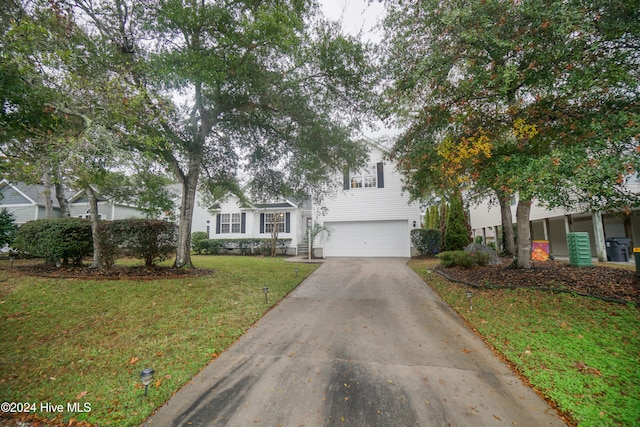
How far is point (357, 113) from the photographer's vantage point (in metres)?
8.32

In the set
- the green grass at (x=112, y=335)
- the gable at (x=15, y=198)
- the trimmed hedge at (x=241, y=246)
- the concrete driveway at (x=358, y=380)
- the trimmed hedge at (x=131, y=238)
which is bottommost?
the concrete driveway at (x=358, y=380)

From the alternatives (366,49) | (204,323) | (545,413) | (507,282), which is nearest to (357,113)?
(366,49)

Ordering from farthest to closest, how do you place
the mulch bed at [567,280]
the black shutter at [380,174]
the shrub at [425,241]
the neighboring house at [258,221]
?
the neighboring house at [258,221] < the black shutter at [380,174] < the shrub at [425,241] < the mulch bed at [567,280]

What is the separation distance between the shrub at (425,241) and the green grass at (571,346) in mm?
9009

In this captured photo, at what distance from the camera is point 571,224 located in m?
13.7

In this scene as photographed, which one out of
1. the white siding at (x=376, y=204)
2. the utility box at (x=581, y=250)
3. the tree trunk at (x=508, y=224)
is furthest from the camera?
the white siding at (x=376, y=204)

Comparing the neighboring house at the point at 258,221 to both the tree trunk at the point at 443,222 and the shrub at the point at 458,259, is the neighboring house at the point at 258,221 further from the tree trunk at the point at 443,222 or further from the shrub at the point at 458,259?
the shrub at the point at 458,259

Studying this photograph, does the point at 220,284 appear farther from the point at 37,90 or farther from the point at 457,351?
the point at 457,351

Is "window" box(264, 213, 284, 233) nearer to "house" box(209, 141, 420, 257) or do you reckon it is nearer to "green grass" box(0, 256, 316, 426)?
"house" box(209, 141, 420, 257)

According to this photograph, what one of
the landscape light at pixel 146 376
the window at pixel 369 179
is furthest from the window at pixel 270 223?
the landscape light at pixel 146 376

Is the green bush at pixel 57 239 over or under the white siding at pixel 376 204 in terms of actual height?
under

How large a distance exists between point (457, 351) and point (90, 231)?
11.2 metres

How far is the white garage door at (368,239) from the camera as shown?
15.8 m

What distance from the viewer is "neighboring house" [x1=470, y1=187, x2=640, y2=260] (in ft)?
34.2
